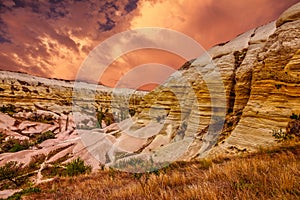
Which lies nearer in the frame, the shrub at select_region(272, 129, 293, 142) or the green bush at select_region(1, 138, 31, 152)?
the shrub at select_region(272, 129, 293, 142)

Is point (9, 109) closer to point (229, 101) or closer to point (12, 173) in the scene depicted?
point (12, 173)

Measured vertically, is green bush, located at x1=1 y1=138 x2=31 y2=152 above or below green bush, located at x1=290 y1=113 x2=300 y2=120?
below

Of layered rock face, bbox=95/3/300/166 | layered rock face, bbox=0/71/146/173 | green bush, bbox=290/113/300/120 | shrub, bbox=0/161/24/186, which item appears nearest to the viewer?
green bush, bbox=290/113/300/120

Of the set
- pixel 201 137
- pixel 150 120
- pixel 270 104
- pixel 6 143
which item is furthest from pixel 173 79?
pixel 6 143

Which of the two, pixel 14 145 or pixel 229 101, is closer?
pixel 229 101

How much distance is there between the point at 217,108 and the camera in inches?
658

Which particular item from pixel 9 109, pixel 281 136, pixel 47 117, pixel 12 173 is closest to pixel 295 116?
pixel 281 136

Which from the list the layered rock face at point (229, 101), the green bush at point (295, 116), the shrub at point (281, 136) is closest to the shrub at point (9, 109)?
the layered rock face at point (229, 101)

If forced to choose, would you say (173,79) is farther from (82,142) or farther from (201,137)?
(82,142)

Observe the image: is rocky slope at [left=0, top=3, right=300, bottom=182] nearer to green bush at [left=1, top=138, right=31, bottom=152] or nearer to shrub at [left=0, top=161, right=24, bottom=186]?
green bush at [left=1, top=138, right=31, bottom=152]

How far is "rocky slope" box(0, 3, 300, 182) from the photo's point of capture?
11.5m

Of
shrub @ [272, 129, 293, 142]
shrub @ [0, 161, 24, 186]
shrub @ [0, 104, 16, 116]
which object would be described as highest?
shrub @ [272, 129, 293, 142]

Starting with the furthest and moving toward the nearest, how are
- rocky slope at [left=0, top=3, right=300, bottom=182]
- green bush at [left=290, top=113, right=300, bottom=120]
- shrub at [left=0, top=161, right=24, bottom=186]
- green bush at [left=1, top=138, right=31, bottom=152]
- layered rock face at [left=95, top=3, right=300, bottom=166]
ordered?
green bush at [left=1, top=138, right=31, bottom=152]
shrub at [left=0, top=161, right=24, bottom=186]
rocky slope at [left=0, top=3, right=300, bottom=182]
layered rock face at [left=95, top=3, right=300, bottom=166]
green bush at [left=290, top=113, right=300, bottom=120]

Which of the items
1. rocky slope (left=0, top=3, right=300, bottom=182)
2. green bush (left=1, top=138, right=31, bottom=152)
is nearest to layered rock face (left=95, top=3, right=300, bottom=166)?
rocky slope (left=0, top=3, right=300, bottom=182)
